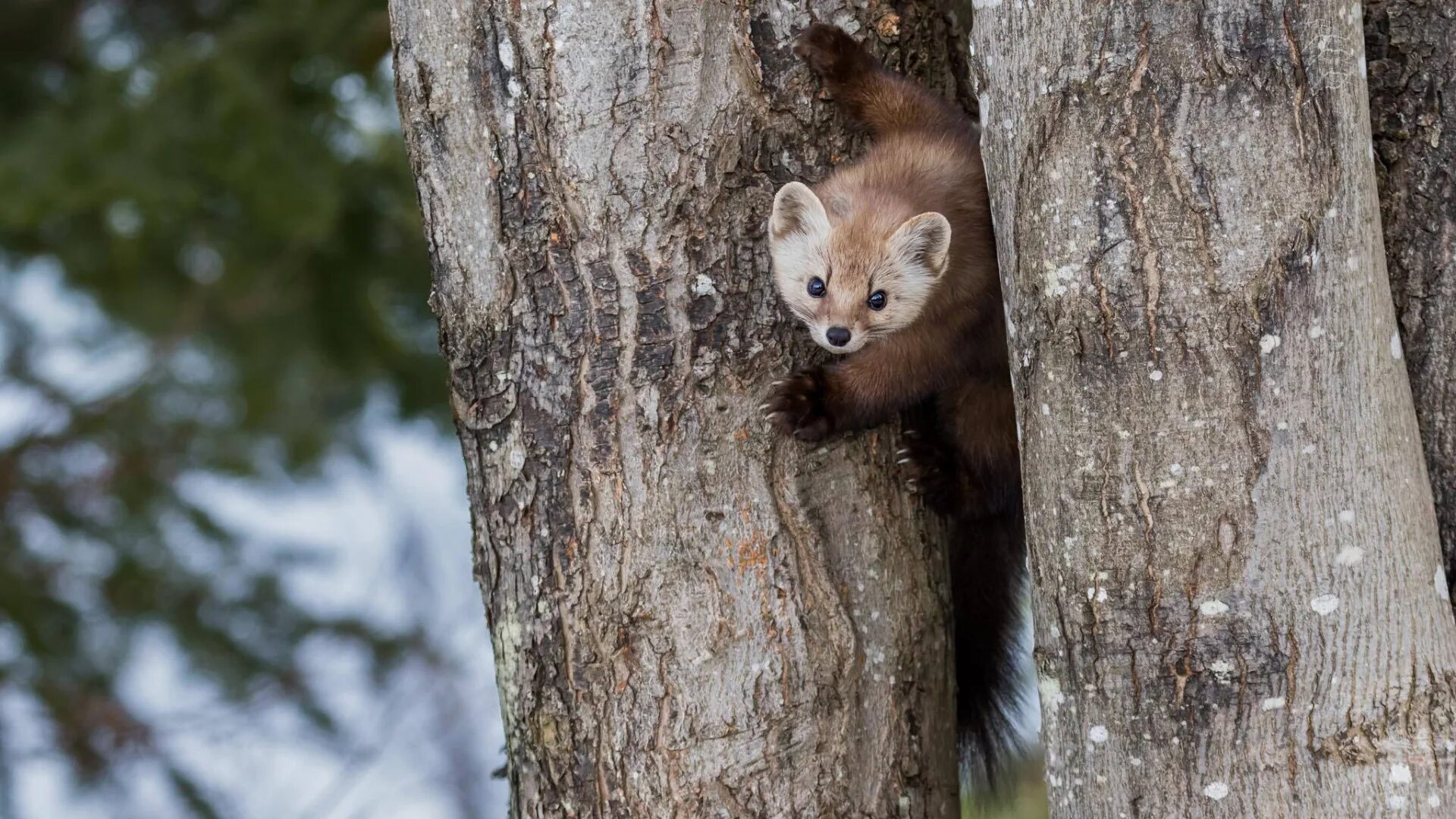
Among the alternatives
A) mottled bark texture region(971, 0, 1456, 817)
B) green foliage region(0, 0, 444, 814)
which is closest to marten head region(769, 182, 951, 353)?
mottled bark texture region(971, 0, 1456, 817)

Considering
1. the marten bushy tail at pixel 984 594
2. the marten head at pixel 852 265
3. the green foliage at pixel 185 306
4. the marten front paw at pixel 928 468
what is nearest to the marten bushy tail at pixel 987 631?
the marten bushy tail at pixel 984 594

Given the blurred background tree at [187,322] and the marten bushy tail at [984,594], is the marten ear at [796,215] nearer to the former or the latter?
the marten bushy tail at [984,594]

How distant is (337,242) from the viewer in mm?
4930

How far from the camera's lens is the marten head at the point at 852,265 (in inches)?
102

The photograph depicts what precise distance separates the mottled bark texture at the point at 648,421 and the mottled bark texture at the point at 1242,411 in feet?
1.97

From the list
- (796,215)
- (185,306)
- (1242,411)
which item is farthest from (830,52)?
(185,306)

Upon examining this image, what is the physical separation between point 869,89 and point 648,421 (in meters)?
0.78

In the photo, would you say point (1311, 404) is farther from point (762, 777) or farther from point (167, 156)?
point (167, 156)

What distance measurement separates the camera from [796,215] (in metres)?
2.61

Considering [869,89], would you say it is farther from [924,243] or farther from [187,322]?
[187,322]

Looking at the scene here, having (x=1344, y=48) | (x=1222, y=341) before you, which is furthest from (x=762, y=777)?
(x=1344, y=48)

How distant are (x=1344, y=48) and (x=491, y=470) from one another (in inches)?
61.9

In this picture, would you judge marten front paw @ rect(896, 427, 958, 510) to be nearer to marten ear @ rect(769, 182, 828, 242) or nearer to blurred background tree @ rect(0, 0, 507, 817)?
marten ear @ rect(769, 182, 828, 242)

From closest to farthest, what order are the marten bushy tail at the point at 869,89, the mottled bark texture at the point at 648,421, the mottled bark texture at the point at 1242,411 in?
1. the mottled bark texture at the point at 1242,411
2. the mottled bark texture at the point at 648,421
3. the marten bushy tail at the point at 869,89
